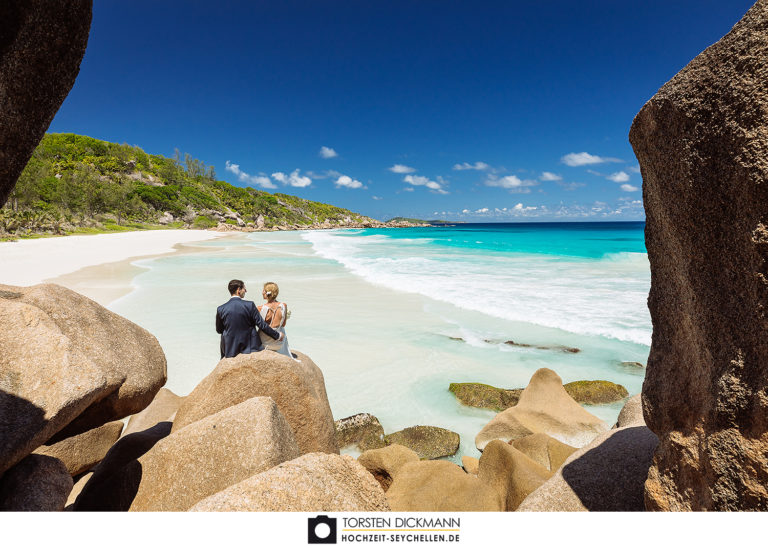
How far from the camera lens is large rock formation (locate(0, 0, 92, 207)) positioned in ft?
4.69

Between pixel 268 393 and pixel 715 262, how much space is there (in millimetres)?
2926

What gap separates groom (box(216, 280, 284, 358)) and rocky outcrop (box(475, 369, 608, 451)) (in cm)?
295

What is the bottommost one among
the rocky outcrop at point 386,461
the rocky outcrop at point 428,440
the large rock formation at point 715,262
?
the rocky outcrop at point 428,440

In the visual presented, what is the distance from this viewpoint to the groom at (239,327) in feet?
14.8

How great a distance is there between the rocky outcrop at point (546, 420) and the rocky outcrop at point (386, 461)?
1358mm

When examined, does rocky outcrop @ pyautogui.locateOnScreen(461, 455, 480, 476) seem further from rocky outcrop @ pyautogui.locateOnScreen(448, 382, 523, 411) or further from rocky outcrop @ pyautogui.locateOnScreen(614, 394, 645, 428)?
rocky outcrop @ pyautogui.locateOnScreen(448, 382, 523, 411)

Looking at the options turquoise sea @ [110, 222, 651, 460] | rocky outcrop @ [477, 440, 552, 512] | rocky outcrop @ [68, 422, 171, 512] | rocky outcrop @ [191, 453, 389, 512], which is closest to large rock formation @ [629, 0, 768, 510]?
rocky outcrop @ [477, 440, 552, 512]

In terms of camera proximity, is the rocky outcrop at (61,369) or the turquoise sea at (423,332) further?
the turquoise sea at (423,332)

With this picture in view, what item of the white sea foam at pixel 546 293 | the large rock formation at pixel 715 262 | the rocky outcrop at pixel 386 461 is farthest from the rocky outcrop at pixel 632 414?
the white sea foam at pixel 546 293

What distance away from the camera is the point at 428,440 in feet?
14.5

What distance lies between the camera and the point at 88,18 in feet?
5.32

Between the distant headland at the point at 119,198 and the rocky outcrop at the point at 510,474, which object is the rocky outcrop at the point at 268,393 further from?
the distant headland at the point at 119,198

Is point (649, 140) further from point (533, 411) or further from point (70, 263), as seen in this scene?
point (70, 263)
